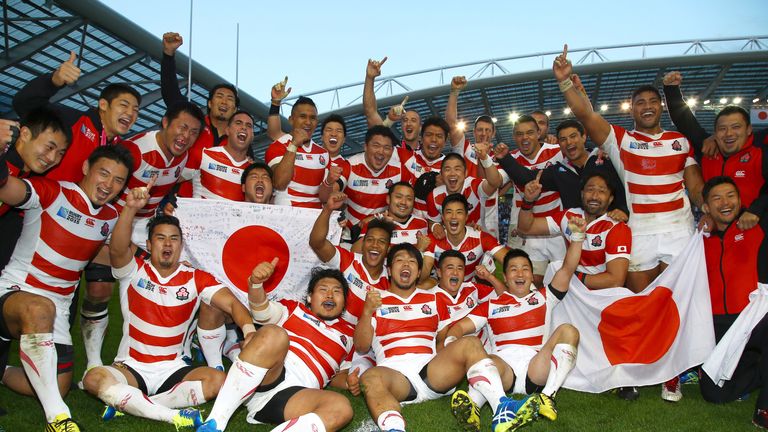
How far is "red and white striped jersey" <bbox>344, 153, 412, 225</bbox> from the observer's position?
677 centimetres

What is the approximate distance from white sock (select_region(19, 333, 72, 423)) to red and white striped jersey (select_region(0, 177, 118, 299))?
55 cm

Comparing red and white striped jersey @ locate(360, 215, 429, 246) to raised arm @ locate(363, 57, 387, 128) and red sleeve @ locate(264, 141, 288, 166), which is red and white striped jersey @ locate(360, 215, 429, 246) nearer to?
red sleeve @ locate(264, 141, 288, 166)

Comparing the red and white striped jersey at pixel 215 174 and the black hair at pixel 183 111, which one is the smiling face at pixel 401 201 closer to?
the red and white striped jersey at pixel 215 174

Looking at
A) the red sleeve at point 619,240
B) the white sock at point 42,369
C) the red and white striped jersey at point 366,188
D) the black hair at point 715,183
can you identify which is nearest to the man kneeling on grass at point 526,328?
the red sleeve at point 619,240

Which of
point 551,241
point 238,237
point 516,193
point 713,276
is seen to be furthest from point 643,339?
point 238,237

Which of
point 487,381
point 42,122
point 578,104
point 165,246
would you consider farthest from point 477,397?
point 42,122

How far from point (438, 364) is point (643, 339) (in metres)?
1.87

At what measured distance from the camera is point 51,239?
436 cm

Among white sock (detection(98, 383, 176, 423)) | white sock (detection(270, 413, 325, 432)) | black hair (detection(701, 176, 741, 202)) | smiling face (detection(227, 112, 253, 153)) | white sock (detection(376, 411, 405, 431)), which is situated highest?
smiling face (detection(227, 112, 253, 153))

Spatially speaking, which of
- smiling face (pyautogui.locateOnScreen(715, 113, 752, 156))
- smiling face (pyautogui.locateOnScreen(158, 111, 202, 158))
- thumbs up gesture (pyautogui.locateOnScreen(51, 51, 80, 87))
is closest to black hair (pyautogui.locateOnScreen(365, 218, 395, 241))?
smiling face (pyautogui.locateOnScreen(158, 111, 202, 158))

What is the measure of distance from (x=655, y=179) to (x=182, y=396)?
4475 millimetres

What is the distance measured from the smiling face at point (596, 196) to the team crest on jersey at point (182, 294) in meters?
3.68

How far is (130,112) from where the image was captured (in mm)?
5168

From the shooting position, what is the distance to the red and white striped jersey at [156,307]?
4.52 m
